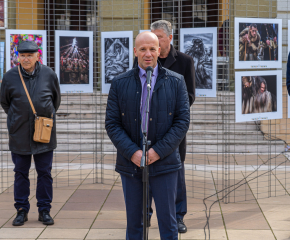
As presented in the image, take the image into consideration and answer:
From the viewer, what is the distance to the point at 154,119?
3.27m

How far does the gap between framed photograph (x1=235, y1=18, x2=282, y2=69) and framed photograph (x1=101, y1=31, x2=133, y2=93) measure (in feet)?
5.06

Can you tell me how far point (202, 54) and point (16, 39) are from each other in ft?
8.30

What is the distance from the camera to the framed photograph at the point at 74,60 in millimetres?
6094

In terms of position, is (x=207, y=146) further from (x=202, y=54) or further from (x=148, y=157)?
(x=148, y=157)

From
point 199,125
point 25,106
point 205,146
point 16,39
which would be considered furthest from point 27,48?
point 199,125

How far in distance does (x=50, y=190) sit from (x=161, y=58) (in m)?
1.92

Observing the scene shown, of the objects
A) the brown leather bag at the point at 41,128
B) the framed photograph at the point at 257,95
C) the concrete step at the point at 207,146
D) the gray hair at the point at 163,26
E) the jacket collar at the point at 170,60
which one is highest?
the gray hair at the point at 163,26

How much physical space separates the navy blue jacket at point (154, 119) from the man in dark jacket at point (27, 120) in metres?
1.60

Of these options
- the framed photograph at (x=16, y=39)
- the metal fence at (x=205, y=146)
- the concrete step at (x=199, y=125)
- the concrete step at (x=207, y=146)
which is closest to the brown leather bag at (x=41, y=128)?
the framed photograph at (x=16, y=39)

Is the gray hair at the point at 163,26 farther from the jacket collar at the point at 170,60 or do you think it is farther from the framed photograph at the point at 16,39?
the framed photograph at the point at 16,39

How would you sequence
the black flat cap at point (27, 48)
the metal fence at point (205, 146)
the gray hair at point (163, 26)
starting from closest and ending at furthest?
the gray hair at point (163, 26) → the black flat cap at point (27, 48) → the metal fence at point (205, 146)

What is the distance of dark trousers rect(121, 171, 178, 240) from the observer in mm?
3318

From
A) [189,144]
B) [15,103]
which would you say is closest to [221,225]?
[15,103]

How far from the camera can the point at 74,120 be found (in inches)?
395
